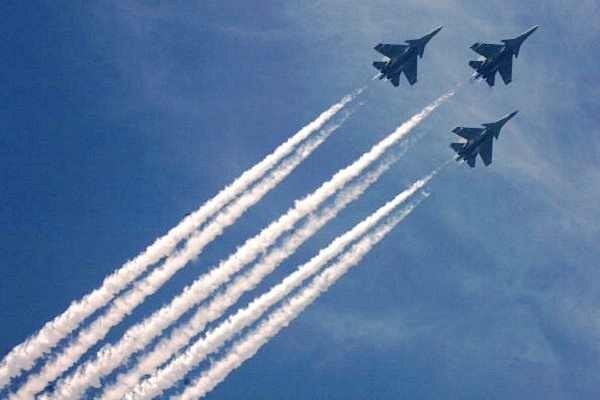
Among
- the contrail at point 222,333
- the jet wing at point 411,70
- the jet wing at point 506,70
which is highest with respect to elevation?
Result: the jet wing at point 411,70

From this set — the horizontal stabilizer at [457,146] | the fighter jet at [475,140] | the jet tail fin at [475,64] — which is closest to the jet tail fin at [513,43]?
the jet tail fin at [475,64]

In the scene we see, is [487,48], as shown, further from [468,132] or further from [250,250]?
[250,250]

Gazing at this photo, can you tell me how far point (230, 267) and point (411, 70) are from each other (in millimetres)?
32834

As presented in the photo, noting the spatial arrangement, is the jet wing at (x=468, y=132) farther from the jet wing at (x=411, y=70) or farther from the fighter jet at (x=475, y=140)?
the jet wing at (x=411, y=70)

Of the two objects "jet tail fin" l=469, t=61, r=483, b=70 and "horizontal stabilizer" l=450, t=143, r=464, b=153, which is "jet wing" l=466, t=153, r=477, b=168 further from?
"jet tail fin" l=469, t=61, r=483, b=70

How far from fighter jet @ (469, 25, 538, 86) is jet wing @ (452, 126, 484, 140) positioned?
5.65m

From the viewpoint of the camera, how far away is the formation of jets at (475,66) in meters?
83.3

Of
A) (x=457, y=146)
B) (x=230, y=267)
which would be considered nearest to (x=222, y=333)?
(x=230, y=267)

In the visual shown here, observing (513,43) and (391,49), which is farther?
(391,49)

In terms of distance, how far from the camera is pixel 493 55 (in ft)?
273

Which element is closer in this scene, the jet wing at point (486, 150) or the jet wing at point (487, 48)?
the jet wing at point (487, 48)

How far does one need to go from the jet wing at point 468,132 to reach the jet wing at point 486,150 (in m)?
1.62

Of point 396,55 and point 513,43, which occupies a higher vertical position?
point 396,55

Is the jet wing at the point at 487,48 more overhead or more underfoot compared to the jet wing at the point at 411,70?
more underfoot
